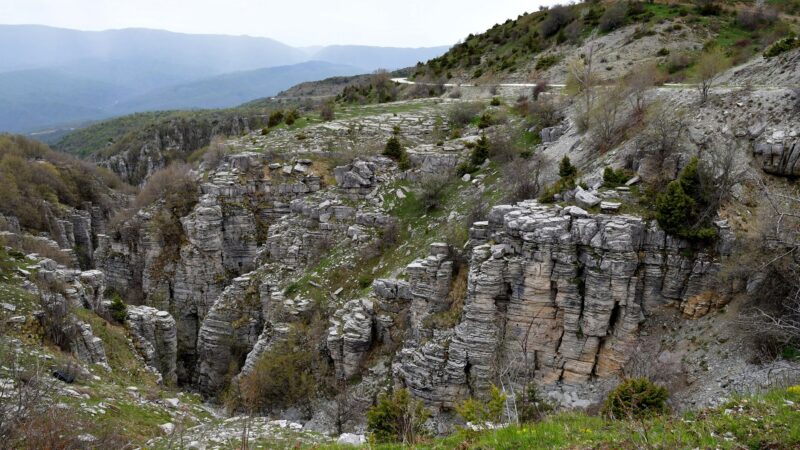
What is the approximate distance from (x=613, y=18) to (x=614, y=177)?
32505 mm

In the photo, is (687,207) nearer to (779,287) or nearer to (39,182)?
(779,287)

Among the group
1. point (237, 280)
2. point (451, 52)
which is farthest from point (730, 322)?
point (451, 52)

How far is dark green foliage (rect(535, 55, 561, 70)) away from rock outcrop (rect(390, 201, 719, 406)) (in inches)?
1153

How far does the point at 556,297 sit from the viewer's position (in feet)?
58.2

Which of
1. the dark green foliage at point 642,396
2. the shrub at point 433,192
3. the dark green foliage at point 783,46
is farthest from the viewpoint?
the shrub at point 433,192

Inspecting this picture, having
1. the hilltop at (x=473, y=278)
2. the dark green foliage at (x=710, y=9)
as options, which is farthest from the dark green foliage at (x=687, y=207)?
the dark green foliage at (x=710, y=9)

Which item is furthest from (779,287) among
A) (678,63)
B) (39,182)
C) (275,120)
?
(39,182)

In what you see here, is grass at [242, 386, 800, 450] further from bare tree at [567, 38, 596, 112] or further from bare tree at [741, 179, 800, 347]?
bare tree at [567, 38, 596, 112]

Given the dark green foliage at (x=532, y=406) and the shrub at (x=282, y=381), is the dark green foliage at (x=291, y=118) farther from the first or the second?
the dark green foliage at (x=532, y=406)

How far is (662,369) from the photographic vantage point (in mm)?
15156

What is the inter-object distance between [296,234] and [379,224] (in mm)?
5618

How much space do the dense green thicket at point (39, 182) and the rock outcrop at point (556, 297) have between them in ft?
134

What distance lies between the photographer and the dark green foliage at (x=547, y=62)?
43844 mm

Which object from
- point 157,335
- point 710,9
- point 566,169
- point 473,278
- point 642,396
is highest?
point 710,9
